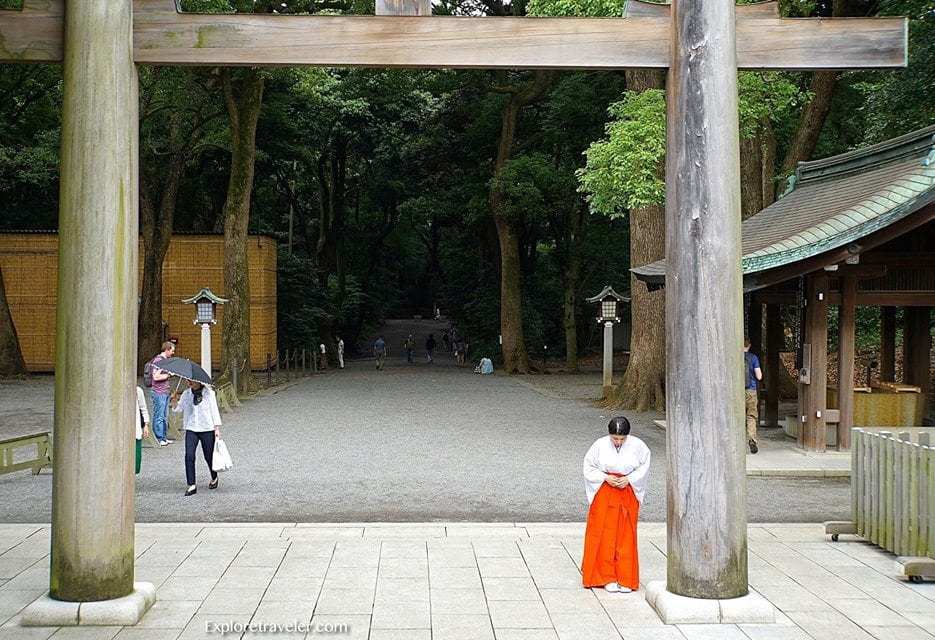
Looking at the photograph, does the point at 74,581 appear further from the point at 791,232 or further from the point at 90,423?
the point at 791,232

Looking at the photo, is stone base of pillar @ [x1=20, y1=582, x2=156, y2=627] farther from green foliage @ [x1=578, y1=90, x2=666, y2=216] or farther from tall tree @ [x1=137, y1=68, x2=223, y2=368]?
tall tree @ [x1=137, y1=68, x2=223, y2=368]

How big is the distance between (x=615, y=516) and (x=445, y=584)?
1484 mm

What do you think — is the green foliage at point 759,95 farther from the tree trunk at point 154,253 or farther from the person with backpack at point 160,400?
the tree trunk at point 154,253

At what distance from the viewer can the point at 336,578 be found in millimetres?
7801

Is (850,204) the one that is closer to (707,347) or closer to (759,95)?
(759,95)

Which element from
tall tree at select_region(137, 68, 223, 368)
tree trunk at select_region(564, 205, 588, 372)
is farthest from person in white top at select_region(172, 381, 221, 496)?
tree trunk at select_region(564, 205, 588, 372)

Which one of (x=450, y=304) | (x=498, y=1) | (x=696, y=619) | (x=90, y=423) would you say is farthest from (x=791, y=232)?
(x=450, y=304)

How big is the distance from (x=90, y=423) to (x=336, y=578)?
96.6 inches

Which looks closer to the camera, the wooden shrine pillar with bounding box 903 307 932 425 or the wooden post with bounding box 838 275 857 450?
the wooden post with bounding box 838 275 857 450

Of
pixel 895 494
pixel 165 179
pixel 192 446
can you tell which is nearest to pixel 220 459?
pixel 192 446

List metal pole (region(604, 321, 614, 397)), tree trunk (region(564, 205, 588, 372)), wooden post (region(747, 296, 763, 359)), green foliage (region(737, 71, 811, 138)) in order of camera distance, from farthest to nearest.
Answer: tree trunk (region(564, 205, 588, 372)) → metal pole (region(604, 321, 614, 397)) → wooden post (region(747, 296, 763, 359)) → green foliage (region(737, 71, 811, 138))

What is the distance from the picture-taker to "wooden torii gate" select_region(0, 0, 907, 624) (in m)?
6.55

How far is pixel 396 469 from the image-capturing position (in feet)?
46.1

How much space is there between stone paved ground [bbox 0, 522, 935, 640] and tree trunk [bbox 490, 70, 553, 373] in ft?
88.9
